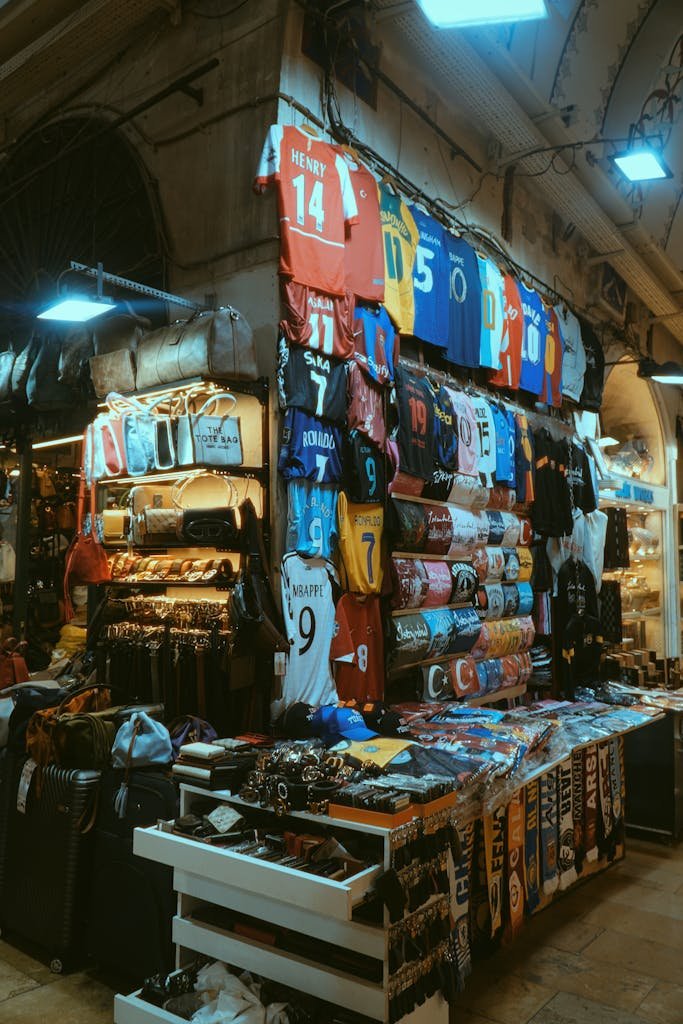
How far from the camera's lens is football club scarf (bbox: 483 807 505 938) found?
11.2ft

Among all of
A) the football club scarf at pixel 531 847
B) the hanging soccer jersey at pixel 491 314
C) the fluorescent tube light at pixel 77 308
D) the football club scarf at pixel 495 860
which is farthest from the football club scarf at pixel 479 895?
the hanging soccer jersey at pixel 491 314

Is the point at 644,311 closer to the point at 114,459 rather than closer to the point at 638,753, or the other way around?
the point at 638,753

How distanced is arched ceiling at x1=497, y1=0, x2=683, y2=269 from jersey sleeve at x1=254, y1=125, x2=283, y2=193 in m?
2.29

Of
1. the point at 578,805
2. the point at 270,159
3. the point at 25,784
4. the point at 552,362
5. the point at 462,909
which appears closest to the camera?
the point at 462,909

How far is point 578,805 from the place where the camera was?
14.4 feet

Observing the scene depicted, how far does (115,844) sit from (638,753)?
12.1ft

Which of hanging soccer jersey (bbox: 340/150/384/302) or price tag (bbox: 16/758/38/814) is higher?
hanging soccer jersey (bbox: 340/150/384/302)

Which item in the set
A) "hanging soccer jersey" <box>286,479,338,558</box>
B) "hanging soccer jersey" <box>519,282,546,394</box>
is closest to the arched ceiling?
"hanging soccer jersey" <box>519,282,546,394</box>

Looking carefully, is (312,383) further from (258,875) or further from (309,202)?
(258,875)

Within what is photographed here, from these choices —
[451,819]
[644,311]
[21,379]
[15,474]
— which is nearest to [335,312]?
[21,379]

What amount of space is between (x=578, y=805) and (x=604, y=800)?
33cm

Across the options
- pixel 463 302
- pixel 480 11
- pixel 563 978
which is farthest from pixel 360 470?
pixel 563 978

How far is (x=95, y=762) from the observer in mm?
3508

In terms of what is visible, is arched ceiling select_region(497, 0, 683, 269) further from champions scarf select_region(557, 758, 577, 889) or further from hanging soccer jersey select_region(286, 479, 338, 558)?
champions scarf select_region(557, 758, 577, 889)
